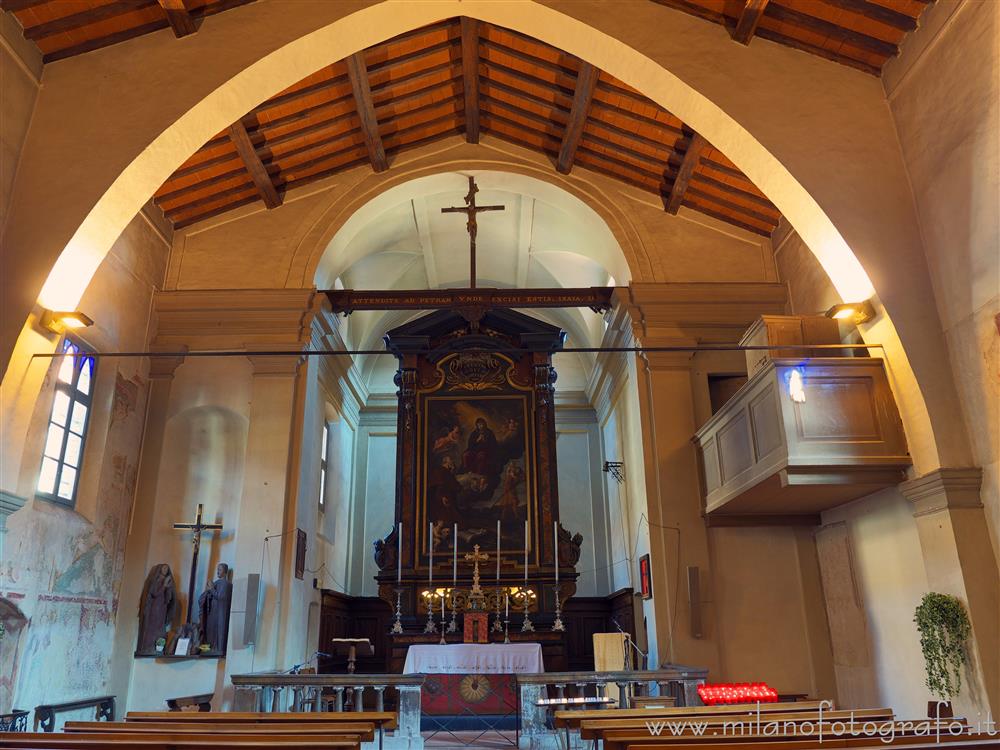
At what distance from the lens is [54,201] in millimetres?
7191

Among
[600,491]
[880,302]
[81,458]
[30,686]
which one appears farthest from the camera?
[600,491]

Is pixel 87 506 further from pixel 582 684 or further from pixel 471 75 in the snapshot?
pixel 471 75

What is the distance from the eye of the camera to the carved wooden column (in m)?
6.02

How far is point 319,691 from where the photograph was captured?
25.5 ft

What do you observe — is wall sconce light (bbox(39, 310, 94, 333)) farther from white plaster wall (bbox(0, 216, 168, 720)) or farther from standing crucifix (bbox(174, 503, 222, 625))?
standing crucifix (bbox(174, 503, 222, 625))

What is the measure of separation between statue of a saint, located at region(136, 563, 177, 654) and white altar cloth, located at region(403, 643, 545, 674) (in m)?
2.86

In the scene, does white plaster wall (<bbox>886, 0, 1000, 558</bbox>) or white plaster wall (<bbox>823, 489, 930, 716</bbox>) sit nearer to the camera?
white plaster wall (<bbox>886, 0, 1000, 558</bbox>)

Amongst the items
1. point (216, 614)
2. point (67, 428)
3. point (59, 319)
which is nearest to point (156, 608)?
point (216, 614)

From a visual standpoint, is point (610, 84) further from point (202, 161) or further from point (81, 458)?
point (81, 458)

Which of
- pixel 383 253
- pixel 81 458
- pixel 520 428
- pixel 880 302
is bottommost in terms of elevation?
pixel 81 458

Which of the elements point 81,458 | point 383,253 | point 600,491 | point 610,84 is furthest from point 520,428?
point 81,458

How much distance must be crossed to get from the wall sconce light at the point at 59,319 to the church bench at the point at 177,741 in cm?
407

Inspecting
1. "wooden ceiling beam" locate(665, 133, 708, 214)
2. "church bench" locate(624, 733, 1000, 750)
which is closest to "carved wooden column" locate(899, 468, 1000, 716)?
"church bench" locate(624, 733, 1000, 750)

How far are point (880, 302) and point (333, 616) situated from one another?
872cm
